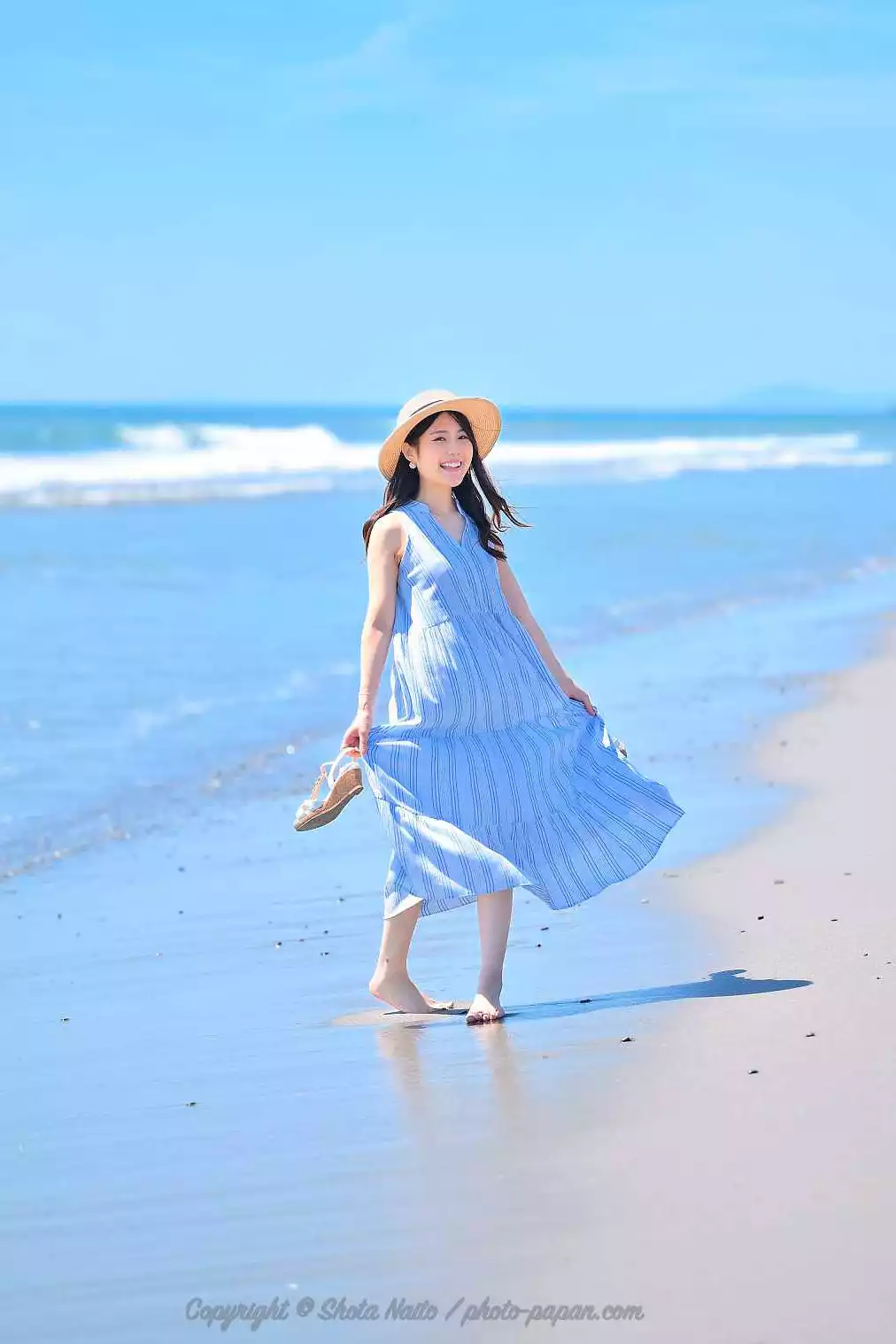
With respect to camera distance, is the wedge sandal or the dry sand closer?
the dry sand

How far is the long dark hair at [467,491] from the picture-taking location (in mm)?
4562

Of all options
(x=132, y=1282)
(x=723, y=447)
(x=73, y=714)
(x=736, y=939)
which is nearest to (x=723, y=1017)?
(x=736, y=939)

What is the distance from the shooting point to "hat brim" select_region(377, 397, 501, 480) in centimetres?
449

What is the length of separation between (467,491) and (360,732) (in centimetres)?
75

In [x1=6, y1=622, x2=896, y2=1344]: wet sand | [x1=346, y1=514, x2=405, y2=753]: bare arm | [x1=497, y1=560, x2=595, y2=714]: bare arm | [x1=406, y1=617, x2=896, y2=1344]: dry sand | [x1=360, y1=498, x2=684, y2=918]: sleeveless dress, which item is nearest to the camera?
[x1=406, y1=617, x2=896, y2=1344]: dry sand

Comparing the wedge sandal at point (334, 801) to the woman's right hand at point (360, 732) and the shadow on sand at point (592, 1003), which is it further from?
the shadow on sand at point (592, 1003)

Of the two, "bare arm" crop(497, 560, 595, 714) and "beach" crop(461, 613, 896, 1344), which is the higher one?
"bare arm" crop(497, 560, 595, 714)

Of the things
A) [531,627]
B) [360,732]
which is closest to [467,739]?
[360,732]

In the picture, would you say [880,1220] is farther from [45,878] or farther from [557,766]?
[45,878]

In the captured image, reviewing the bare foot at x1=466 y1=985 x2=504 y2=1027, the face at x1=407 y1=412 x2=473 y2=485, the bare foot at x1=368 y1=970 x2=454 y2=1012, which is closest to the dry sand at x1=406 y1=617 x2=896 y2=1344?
the bare foot at x1=466 y1=985 x2=504 y2=1027

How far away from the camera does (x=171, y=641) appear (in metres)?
11.1

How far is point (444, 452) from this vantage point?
4527 millimetres

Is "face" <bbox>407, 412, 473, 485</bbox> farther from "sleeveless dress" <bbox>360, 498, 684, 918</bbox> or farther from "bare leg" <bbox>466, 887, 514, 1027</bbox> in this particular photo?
"bare leg" <bbox>466, 887, 514, 1027</bbox>

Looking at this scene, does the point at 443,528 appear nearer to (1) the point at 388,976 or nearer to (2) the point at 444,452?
(2) the point at 444,452
